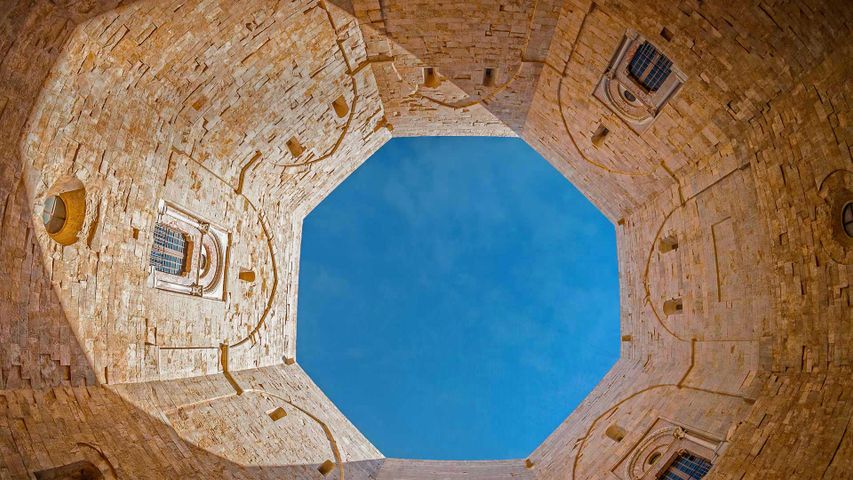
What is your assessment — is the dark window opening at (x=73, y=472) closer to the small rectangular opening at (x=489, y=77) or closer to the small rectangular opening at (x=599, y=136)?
the small rectangular opening at (x=489, y=77)

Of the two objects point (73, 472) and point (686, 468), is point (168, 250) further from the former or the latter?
point (686, 468)

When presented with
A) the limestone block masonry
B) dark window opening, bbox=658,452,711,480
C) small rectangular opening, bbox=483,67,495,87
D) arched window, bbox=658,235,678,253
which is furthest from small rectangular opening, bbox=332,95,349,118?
dark window opening, bbox=658,452,711,480

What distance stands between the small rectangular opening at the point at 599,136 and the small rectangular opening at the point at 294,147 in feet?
20.7

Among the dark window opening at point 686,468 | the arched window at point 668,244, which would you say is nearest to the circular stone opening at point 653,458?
the dark window opening at point 686,468

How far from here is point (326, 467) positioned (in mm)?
10789

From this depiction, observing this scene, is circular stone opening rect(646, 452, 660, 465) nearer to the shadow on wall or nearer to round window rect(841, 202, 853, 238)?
round window rect(841, 202, 853, 238)

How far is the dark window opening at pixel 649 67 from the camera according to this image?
26.6ft

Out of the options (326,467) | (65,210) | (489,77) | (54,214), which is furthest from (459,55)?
(326,467)

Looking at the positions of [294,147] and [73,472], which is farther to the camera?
[294,147]

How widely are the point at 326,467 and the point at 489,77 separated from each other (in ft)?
28.3

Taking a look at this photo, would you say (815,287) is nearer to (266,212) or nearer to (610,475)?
(610,475)

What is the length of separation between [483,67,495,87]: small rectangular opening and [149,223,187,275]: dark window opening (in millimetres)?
6656

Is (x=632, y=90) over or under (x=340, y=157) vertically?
under

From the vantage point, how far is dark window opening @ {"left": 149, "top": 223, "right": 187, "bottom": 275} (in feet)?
30.0
